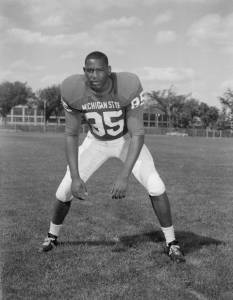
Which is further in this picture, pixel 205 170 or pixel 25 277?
pixel 205 170

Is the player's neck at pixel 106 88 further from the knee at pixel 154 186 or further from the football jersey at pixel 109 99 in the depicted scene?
the knee at pixel 154 186

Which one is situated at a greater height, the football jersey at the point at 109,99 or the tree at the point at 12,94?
the tree at the point at 12,94

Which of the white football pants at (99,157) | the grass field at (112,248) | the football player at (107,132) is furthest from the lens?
the white football pants at (99,157)

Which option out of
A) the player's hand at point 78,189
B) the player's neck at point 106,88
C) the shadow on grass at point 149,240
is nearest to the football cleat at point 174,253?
the shadow on grass at point 149,240

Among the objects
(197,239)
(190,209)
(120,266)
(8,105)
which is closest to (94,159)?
(120,266)

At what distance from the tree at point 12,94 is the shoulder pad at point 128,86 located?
294 feet

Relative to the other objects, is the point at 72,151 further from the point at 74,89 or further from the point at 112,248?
the point at 112,248

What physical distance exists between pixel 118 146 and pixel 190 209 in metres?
Answer: 3.29

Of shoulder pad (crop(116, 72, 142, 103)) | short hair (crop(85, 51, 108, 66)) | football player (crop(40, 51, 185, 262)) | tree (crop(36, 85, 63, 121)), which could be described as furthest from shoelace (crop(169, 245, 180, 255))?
tree (crop(36, 85, 63, 121))

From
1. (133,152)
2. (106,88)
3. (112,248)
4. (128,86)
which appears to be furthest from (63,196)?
(128,86)

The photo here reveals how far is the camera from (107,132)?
5141 mm

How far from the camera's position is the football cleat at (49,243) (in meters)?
5.16

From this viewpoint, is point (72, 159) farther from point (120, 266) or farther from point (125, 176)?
point (120, 266)

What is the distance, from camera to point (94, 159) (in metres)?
5.29
